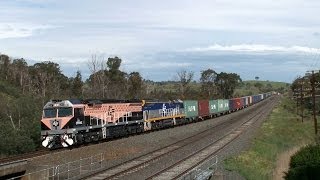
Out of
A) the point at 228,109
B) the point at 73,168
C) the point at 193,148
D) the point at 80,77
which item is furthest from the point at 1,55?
the point at 73,168

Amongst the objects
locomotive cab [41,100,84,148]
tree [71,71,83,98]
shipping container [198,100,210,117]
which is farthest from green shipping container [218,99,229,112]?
locomotive cab [41,100,84,148]

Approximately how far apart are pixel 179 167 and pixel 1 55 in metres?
99.3

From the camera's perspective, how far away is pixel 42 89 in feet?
291

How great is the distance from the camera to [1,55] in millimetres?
117062

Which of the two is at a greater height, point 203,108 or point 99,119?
point 99,119

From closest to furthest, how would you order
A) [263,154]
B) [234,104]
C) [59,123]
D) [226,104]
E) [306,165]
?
1. [306,165]
2. [59,123]
3. [263,154]
4. [226,104]
5. [234,104]

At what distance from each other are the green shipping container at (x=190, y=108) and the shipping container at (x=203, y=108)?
224cm

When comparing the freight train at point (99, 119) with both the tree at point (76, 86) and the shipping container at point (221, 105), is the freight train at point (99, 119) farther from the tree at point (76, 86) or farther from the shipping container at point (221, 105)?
the tree at point (76, 86)

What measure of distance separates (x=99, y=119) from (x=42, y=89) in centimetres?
5286

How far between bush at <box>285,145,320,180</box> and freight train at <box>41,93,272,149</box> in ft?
49.4

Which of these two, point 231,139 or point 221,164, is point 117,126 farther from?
point 221,164

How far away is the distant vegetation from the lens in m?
41.3

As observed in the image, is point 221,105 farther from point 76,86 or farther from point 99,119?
point 99,119

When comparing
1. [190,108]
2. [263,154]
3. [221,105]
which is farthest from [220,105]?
[263,154]
